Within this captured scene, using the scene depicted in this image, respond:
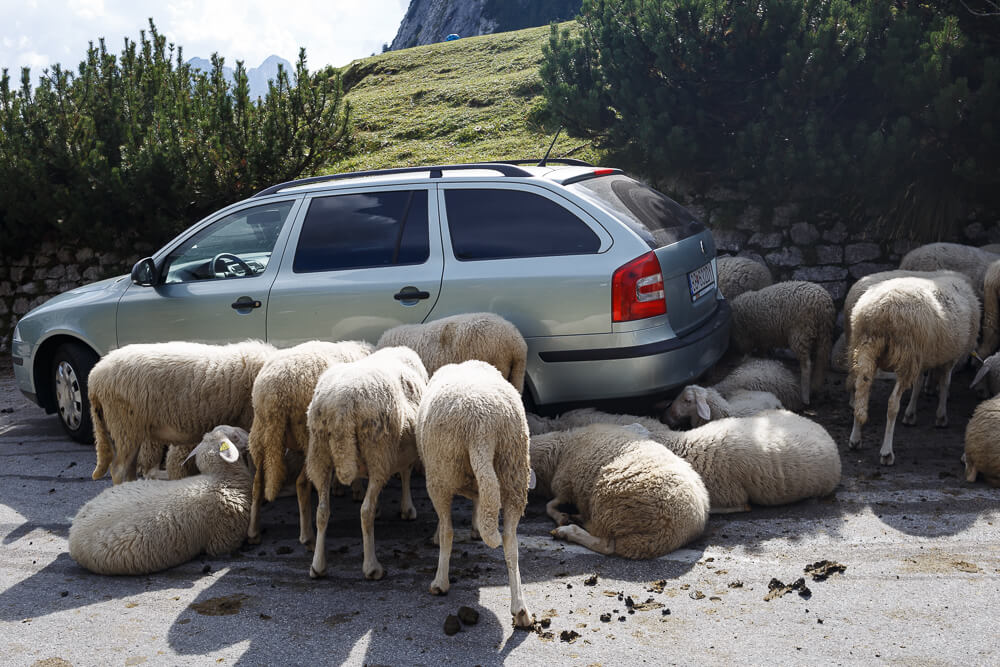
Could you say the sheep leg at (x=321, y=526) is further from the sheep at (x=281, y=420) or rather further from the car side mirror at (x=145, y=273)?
the car side mirror at (x=145, y=273)

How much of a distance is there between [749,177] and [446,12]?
74.0 m

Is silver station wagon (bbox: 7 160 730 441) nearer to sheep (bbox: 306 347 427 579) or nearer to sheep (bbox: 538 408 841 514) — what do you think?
sheep (bbox: 538 408 841 514)

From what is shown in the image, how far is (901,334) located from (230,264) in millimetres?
5306

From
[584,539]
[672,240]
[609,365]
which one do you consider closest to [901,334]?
[672,240]

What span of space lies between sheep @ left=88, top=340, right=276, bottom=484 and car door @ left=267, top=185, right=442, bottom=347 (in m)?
A: 0.57

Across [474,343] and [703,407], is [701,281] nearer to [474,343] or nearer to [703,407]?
[703,407]

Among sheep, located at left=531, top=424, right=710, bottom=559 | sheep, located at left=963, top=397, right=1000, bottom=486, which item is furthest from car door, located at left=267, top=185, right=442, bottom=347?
sheep, located at left=963, top=397, right=1000, bottom=486

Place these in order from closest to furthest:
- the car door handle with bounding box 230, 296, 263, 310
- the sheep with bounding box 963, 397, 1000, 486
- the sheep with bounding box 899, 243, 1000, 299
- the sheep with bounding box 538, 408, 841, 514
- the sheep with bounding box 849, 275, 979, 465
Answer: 1. the sheep with bounding box 538, 408, 841, 514
2. the sheep with bounding box 963, 397, 1000, 486
3. the sheep with bounding box 849, 275, 979, 465
4. the car door handle with bounding box 230, 296, 263, 310
5. the sheep with bounding box 899, 243, 1000, 299

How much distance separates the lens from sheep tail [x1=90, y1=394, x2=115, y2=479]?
17.9 ft

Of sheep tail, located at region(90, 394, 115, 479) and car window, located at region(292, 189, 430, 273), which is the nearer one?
sheep tail, located at region(90, 394, 115, 479)

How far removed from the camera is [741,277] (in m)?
8.25

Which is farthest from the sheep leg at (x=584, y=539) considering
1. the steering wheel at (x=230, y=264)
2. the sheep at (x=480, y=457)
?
the steering wheel at (x=230, y=264)

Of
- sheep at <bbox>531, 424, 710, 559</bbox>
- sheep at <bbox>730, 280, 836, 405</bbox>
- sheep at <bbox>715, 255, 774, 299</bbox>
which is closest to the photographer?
sheep at <bbox>531, 424, 710, 559</bbox>

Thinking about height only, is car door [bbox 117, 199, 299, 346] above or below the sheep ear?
above
